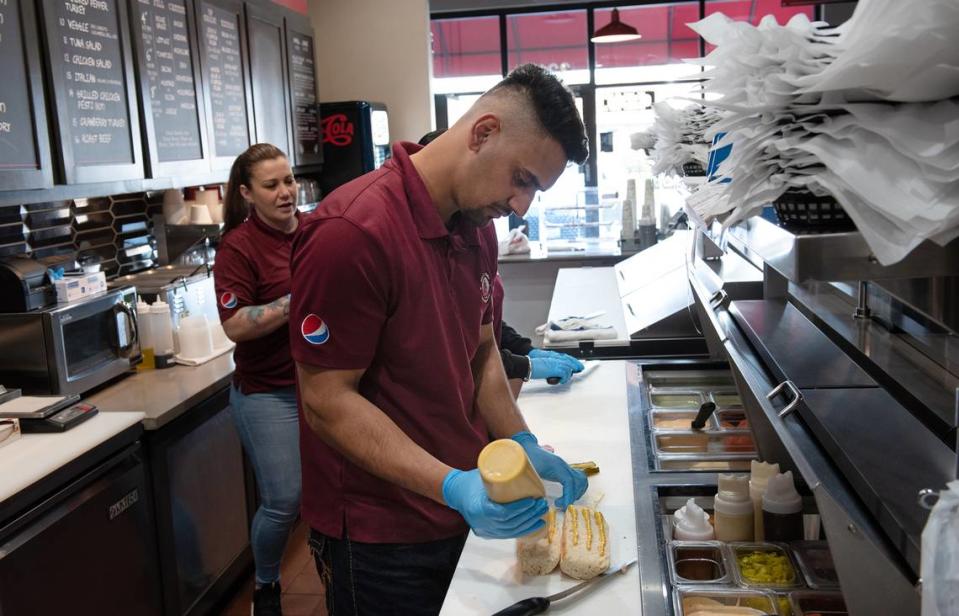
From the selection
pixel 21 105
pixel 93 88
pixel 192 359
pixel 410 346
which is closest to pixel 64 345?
pixel 192 359

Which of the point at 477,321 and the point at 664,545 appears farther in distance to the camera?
the point at 477,321

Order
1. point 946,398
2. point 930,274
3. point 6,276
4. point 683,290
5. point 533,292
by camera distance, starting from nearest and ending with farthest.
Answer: point 930,274 → point 946,398 → point 6,276 → point 683,290 → point 533,292

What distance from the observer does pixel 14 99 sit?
277 cm

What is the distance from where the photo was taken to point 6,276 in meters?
2.74

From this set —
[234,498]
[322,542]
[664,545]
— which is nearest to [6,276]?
[234,498]

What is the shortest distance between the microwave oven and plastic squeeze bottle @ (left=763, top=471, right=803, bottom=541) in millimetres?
2291

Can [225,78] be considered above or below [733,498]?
above

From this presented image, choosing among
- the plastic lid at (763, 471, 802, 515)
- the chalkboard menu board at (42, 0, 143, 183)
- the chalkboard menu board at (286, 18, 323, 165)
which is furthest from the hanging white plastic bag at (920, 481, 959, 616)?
the chalkboard menu board at (286, 18, 323, 165)

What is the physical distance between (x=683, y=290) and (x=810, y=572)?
90.3 inches

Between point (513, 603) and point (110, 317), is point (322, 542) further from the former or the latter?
point (110, 317)

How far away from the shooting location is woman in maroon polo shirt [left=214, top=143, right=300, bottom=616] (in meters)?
2.98

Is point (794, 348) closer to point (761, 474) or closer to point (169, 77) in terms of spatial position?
point (761, 474)

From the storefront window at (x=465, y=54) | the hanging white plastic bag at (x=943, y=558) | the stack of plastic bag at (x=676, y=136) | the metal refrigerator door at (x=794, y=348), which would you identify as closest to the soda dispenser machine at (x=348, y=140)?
the storefront window at (x=465, y=54)

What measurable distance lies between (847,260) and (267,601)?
9.17 feet
